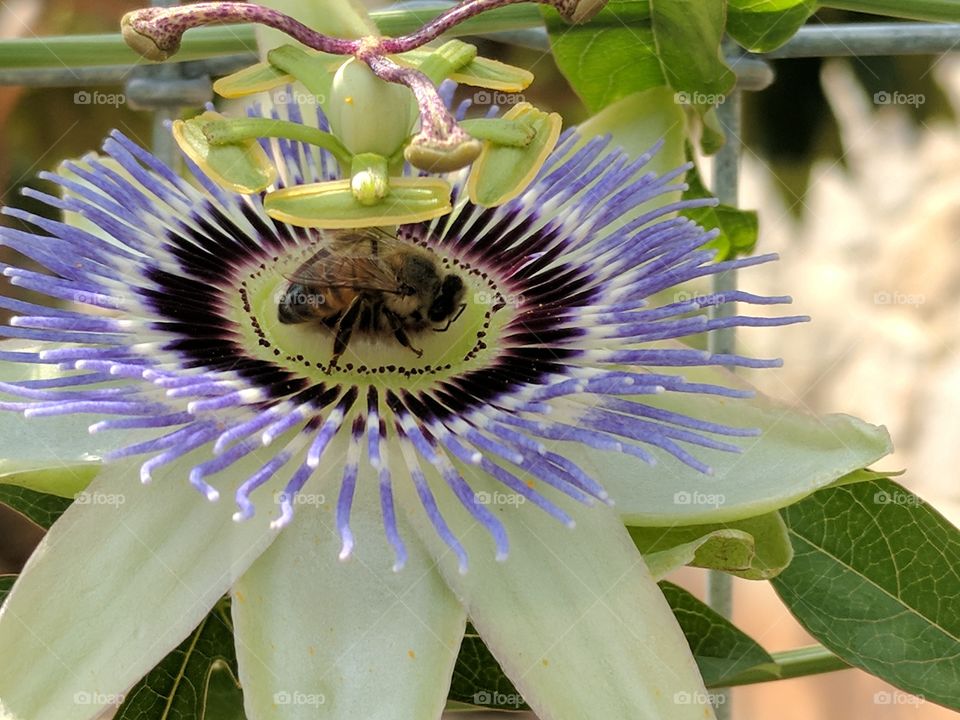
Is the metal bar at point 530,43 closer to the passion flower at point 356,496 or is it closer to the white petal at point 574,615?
the passion flower at point 356,496

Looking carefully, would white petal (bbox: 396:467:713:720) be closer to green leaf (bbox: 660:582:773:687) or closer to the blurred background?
green leaf (bbox: 660:582:773:687)

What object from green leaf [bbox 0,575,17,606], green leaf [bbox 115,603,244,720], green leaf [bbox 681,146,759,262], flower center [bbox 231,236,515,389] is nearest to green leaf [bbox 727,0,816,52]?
green leaf [bbox 681,146,759,262]

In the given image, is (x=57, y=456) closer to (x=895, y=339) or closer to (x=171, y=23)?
(x=171, y=23)

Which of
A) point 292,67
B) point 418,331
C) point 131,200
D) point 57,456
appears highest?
point 292,67

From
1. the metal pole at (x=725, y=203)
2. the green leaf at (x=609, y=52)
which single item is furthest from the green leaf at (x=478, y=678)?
the green leaf at (x=609, y=52)

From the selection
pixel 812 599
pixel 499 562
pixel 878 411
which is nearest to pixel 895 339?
pixel 878 411

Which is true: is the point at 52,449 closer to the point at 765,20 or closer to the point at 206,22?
the point at 206,22
